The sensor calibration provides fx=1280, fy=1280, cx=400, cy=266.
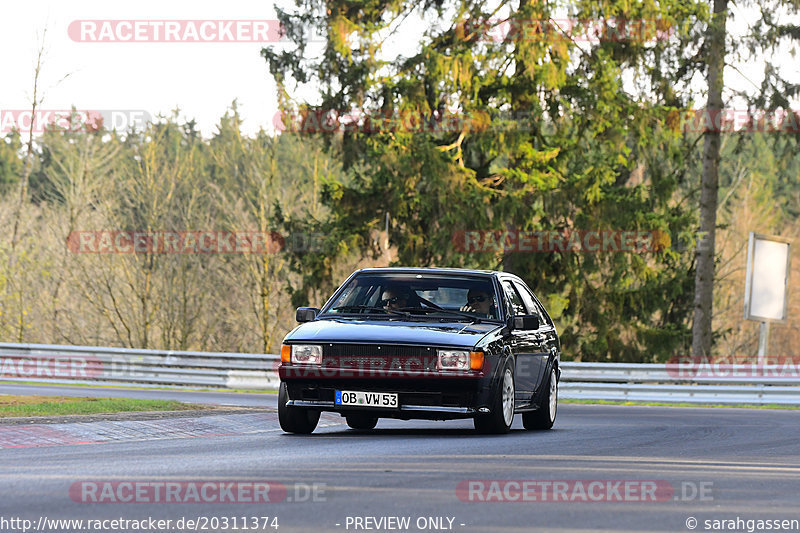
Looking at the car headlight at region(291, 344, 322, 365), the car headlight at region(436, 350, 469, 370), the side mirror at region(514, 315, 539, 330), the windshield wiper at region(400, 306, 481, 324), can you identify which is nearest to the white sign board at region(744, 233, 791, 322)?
the side mirror at region(514, 315, 539, 330)

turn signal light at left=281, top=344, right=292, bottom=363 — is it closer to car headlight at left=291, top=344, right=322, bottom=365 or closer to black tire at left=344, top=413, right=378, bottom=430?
car headlight at left=291, top=344, right=322, bottom=365

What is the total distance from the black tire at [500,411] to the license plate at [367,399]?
0.90m

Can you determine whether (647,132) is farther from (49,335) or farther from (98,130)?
(49,335)

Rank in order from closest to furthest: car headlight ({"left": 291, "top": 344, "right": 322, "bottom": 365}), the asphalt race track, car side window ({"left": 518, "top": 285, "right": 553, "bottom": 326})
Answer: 1. the asphalt race track
2. car headlight ({"left": 291, "top": 344, "right": 322, "bottom": 365})
3. car side window ({"left": 518, "top": 285, "right": 553, "bottom": 326})

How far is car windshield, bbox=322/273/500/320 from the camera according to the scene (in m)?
13.0

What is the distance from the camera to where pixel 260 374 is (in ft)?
95.9

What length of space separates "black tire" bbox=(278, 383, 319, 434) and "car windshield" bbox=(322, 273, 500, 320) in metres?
1.07

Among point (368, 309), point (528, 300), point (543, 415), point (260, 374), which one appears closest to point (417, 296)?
point (368, 309)

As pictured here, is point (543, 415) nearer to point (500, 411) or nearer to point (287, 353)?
point (500, 411)

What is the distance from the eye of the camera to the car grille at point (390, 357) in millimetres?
11789

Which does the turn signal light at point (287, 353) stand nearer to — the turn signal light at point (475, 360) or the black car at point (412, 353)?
the black car at point (412, 353)
